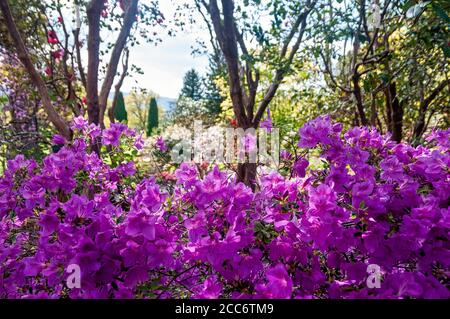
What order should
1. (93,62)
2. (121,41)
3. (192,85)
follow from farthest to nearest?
(192,85), (121,41), (93,62)

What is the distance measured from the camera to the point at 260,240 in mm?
1142

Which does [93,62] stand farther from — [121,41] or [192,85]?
[192,85]

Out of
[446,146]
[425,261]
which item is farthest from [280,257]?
[446,146]

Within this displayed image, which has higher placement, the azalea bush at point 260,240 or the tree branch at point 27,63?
the tree branch at point 27,63

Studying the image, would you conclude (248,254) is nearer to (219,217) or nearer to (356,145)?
(219,217)

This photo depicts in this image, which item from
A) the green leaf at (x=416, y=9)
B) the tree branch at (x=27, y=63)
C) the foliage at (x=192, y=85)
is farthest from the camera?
the foliage at (x=192, y=85)

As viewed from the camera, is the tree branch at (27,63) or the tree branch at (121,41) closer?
the tree branch at (27,63)

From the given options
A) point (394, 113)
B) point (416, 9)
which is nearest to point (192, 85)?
point (394, 113)

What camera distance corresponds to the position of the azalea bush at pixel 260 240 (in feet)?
3.31

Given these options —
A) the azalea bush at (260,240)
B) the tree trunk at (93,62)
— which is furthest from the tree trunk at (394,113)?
the azalea bush at (260,240)

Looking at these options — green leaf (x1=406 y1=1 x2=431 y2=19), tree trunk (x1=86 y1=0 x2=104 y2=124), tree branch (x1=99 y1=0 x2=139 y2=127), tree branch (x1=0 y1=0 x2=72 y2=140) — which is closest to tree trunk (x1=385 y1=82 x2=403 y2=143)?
green leaf (x1=406 y1=1 x2=431 y2=19)

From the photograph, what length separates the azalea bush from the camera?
101cm

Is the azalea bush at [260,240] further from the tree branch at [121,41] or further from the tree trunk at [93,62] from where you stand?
the tree branch at [121,41]
